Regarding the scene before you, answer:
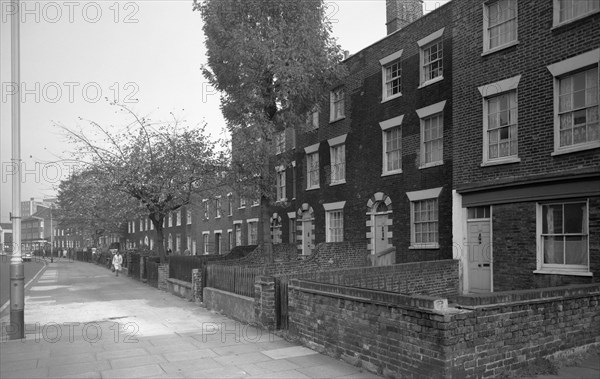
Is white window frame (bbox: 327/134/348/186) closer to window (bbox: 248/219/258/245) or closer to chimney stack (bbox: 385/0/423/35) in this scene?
chimney stack (bbox: 385/0/423/35)

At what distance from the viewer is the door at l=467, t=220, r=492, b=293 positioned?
46.3 ft

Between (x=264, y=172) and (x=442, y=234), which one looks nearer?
(x=442, y=234)

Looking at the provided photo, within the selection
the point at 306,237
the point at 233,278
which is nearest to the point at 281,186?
the point at 306,237

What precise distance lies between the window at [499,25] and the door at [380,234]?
7610 mm

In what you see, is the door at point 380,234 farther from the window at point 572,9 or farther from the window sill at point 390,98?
the window at point 572,9

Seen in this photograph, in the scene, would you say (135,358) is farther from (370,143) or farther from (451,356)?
(370,143)

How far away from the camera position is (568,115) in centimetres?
1227

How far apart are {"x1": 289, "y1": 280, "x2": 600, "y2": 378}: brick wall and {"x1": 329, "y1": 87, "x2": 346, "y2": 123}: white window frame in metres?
14.2

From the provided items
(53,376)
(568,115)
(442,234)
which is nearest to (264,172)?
(442,234)

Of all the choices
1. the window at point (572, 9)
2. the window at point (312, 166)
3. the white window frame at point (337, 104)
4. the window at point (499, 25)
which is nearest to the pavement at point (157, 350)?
the window at point (572, 9)

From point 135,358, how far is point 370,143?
13.8m

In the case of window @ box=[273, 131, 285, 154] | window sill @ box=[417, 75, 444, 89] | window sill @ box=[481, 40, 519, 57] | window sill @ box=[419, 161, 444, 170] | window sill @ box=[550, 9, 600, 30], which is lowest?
window sill @ box=[419, 161, 444, 170]

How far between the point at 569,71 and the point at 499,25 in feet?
9.64

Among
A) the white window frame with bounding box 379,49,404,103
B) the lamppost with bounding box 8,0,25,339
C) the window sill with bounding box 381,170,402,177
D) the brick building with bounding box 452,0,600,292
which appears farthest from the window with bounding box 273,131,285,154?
the lamppost with bounding box 8,0,25,339
